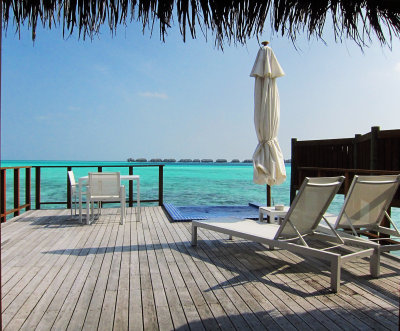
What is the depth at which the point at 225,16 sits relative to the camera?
8.37ft

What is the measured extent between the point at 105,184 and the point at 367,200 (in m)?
3.99

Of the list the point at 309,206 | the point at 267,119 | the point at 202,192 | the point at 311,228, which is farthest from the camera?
the point at 202,192

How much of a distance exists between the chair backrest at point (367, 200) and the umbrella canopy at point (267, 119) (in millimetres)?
1466

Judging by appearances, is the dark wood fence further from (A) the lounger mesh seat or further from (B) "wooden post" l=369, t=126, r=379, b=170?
(A) the lounger mesh seat

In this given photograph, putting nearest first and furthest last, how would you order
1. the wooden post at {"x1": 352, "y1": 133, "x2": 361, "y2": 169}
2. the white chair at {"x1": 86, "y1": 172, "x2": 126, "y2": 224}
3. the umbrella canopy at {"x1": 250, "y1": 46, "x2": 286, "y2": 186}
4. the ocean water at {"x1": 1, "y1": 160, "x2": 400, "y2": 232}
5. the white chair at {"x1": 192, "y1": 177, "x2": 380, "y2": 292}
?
the white chair at {"x1": 192, "y1": 177, "x2": 380, "y2": 292}
the umbrella canopy at {"x1": 250, "y1": 46, "x2": 286, "y2": 186}
the white chair at {"x1": 86, "y1": 172, "x2": 126, "y2": 224}
the wooden post at {"x1": 352, "y1": 133, "x2": 361, "y2": 169}
the ocean water at {"x1": 1, "y1": 160, "x2": 400, "y2": 232}

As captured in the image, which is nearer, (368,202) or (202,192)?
(368,202)

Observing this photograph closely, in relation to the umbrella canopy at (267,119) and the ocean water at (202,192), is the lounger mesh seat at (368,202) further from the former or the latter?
the umbrella canopy at (267,119)

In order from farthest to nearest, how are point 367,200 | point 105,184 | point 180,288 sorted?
1. point 105,184
2. point 367,200
3. point 180,288

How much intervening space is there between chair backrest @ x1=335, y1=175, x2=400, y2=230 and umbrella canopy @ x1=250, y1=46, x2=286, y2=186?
147 centimetres

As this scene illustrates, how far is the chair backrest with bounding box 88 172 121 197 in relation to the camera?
588 centimetres

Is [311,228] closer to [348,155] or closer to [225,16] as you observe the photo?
[225,16]

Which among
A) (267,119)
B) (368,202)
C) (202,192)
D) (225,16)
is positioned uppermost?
(225,16)

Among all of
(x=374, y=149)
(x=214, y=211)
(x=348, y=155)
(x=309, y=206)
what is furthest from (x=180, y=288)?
(x=348, y=155)

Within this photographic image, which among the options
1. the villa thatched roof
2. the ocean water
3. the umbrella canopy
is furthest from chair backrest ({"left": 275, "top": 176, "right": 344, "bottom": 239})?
the umbrella canopy
